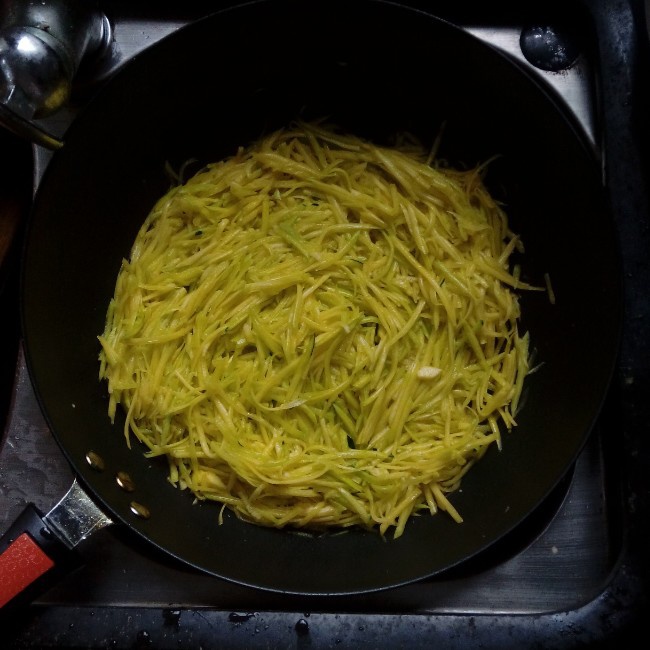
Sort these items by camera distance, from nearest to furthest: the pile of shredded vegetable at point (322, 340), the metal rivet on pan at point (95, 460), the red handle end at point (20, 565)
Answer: the red handle end at point (20, 565) < the metal rivet on pan at point (95, 460) < the pile of shredded vegetable at point (322, 340)

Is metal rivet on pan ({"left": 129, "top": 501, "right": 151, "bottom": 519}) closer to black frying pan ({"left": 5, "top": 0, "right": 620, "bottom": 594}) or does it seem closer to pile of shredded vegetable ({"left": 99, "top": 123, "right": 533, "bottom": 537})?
black frying pan ({"left": 5, "top": 0, "right": 620, "bottom": 594})

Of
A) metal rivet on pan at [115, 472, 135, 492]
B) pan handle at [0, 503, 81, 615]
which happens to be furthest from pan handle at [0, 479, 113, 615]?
metal rivet on pan at [115, 472, 135, 492]

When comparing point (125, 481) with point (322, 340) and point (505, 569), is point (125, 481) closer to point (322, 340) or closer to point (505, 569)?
point (322, 340)

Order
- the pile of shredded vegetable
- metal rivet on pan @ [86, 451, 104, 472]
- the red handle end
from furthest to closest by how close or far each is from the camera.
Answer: the pile of shredded vegetable, metal rivet on pan @ [86, 451, 104, 472], the red handle end

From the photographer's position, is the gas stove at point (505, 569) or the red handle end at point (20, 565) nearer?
the red handle end at point (20, 565)

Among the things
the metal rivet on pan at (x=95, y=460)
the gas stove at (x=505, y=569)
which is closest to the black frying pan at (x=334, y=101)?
the metal rivet on pan at (x=95, y=460)

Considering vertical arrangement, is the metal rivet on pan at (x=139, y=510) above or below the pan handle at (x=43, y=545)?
below

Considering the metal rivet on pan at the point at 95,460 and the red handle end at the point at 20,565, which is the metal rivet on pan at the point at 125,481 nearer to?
the metal rivet on pan at the point at 95,460
